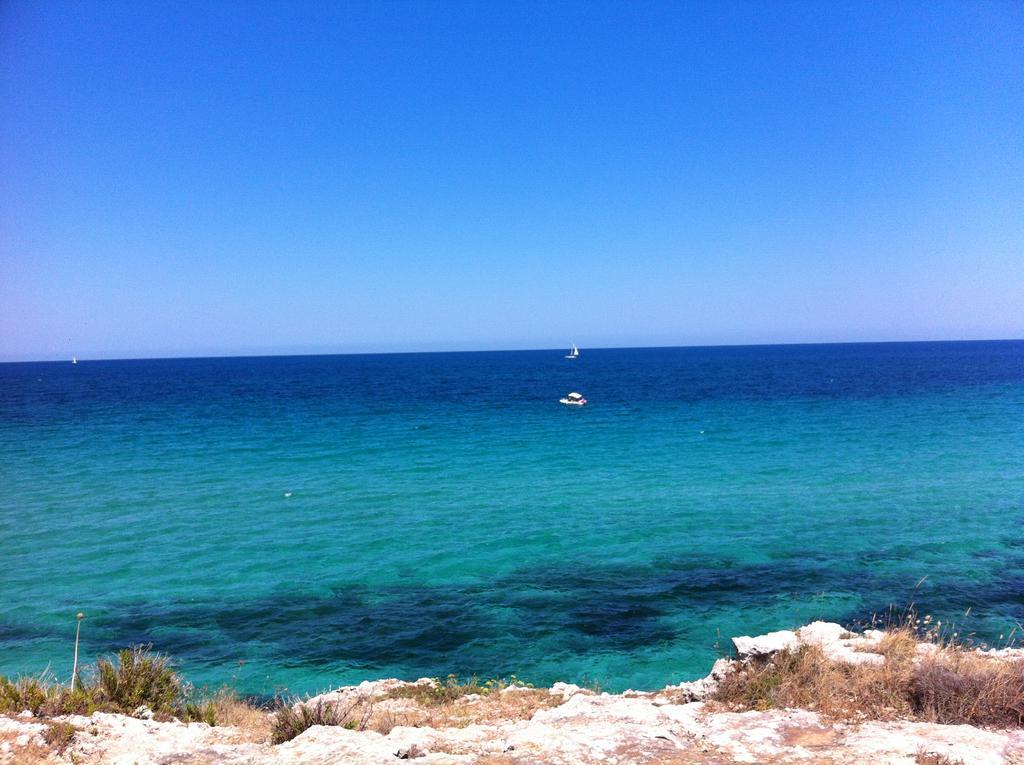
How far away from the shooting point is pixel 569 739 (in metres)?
6.32

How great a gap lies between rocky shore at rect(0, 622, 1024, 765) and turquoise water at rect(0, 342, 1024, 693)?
4.35 m

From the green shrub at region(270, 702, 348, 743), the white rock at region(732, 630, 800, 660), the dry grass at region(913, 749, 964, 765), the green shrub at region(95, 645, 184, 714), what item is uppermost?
the dry grass at region(913, 749, 964, 765)

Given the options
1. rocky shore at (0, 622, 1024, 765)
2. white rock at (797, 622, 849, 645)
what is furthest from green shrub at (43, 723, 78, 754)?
white rock at (797, 622, 849, 645)

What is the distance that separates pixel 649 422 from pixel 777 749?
1700 inches

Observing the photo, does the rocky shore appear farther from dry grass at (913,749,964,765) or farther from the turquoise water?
the turquoise water

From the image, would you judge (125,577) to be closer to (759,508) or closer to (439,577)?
(439,577)

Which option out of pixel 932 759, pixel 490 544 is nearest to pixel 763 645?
pixel 932 759

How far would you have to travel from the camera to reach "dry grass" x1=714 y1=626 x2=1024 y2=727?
657 cm

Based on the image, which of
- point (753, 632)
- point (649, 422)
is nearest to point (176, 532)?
point (753, 632)

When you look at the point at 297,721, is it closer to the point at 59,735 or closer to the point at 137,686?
the point at 59,735

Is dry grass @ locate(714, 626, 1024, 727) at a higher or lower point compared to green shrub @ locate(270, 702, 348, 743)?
higher

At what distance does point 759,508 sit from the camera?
2311 centimetres

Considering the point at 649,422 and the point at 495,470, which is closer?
the point at 495,470

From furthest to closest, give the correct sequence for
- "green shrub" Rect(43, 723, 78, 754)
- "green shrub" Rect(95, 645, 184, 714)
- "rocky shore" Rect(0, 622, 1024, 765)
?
"green shrub" Rect(95, 645, 184, 714) → "green shrub" Rect(43, 723, 78, 754) → "rocky shore" Rect(0, 622, 1024, 765)
